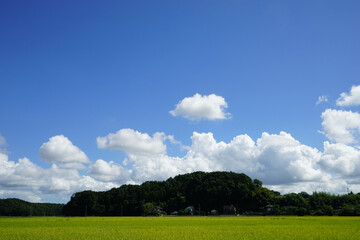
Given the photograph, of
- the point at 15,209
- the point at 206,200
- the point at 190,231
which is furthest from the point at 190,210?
the point at 15,209

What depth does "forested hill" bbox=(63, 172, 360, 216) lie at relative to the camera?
87.9m

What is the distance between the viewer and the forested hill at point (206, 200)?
289 feet

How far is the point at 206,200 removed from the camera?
9762cm

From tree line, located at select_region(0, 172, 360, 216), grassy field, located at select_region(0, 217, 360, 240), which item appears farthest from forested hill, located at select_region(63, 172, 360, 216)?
grassy field, located at select_region(0, 217, 360, 240)

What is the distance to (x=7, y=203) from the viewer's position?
464 feet

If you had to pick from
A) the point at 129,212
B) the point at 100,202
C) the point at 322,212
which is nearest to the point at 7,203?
the point at 100,202

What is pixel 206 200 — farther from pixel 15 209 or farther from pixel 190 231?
pixel 15 209

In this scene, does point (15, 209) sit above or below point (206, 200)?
below

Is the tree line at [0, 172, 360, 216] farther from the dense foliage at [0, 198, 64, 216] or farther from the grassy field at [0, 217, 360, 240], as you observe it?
the grassy field at [0, 217, 360, 240]

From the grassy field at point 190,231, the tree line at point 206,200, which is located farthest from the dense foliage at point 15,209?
the grassy field at point 190,231

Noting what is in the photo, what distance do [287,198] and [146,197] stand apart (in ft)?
170

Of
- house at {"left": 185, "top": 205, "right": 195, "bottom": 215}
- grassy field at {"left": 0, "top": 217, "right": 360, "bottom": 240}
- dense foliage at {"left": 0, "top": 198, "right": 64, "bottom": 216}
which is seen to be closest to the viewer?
grassy field at {"left": 0, "top": 217, "right": 360, "bottom": 240}

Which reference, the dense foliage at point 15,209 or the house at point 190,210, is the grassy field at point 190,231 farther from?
the dense foliage at point 15,209

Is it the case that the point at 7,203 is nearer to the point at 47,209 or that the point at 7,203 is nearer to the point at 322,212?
the point at 47,209
